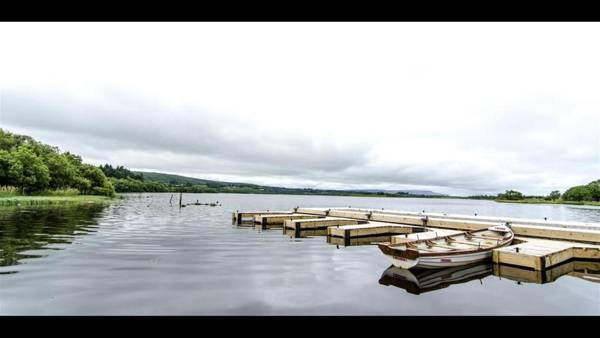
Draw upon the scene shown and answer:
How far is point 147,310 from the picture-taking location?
10.6 m

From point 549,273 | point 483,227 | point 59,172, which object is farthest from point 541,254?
point 59,172

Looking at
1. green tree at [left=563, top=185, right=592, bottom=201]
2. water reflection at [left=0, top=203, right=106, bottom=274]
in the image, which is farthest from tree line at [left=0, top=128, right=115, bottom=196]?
green tree at [left=563, top=185, right=592, bottom=201]

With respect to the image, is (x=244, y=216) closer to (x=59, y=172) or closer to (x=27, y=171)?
(x=27, y=171)

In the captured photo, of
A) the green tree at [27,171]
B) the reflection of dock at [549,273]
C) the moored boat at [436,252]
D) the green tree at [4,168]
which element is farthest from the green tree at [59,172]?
the reflection of dock at [549,273]

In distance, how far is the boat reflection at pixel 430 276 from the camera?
Result: 47.1ft

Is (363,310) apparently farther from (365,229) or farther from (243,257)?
(365,229)

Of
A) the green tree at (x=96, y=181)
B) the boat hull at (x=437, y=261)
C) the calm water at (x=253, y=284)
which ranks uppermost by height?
the green tree at (x=96, y=181)

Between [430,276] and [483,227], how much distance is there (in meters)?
16.9

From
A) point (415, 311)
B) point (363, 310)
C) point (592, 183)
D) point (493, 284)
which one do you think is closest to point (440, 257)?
point (493, 284)

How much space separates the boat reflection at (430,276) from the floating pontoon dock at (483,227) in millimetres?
2123

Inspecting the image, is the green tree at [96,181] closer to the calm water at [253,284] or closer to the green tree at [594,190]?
the calm water at [253,284]

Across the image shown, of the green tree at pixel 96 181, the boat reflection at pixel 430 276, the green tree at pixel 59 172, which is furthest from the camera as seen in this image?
the green tree at pixel 96 181
